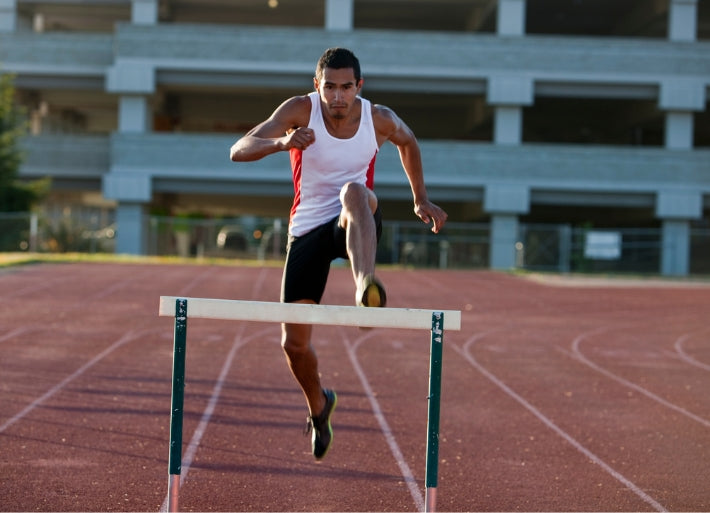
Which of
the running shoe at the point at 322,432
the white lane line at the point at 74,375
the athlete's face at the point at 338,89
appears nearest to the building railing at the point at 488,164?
the white lane line at the point at 74,375

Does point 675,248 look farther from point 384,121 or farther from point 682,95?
point 384,121

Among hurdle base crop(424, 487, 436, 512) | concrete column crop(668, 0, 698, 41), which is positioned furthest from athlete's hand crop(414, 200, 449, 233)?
concrete column crop(668, 0, 698, 41)

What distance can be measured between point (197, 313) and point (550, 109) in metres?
36.0

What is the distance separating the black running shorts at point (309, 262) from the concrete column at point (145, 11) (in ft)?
96.4

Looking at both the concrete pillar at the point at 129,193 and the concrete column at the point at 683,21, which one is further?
the concrete column at the point at 683,21

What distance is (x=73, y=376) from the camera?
9.84m

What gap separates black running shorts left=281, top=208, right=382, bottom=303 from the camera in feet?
16.7

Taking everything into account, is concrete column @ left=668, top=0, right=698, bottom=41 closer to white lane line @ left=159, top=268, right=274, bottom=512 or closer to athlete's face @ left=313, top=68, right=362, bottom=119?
white lane line @ left=159, top=268, right=274, bottom=512

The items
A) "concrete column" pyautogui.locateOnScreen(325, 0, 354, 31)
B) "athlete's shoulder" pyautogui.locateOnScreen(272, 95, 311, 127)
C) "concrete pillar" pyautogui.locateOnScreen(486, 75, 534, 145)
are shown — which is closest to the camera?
"athlete's shoulder" pyautogui.locateOnScreen(272, 95, 311, 127)

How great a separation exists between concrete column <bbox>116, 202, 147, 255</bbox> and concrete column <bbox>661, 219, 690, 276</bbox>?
1710 cm

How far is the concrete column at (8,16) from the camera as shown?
34.2m

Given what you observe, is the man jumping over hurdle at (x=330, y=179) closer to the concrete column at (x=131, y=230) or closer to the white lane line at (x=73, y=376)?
the white lane line at (x=73, y=376)

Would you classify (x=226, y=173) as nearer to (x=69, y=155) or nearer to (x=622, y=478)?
(x=69, y=155)

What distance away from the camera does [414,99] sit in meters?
36.8
